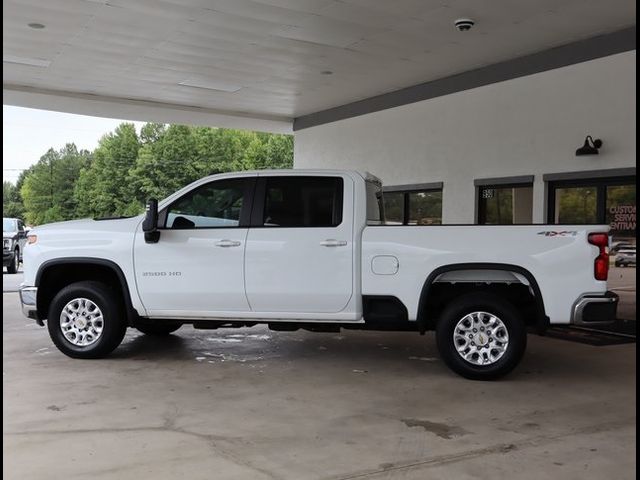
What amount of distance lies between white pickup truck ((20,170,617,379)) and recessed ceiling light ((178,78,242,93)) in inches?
293

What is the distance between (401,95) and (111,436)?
1117 cm

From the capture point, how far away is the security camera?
381 inches

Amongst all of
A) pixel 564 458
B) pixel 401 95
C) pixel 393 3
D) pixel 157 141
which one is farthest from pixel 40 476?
pixel 157 141

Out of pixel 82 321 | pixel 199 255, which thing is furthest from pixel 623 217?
pixel 82 321

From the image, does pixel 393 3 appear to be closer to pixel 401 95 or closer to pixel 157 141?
pixel 401 95

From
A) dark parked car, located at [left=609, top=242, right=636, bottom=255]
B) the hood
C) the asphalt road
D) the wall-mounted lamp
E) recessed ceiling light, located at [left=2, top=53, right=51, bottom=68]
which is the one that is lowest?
the asphalt road

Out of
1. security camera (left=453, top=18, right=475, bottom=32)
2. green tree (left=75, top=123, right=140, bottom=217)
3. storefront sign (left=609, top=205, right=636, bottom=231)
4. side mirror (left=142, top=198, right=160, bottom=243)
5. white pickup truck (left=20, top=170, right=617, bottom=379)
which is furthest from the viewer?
green tree (left=75, top=123, right=140, bottom=217)

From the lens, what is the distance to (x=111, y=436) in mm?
4574

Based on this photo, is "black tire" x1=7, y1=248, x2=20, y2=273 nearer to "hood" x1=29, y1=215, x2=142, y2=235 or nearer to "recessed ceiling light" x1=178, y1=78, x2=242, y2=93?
"recessed ceiling light" x1=178, y1=78, x2=242, y2=93

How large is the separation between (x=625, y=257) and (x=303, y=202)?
5.86 metres

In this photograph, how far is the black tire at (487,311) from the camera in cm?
625

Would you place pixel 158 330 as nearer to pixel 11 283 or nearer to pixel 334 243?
pixel 334 243

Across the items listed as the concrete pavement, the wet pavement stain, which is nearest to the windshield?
the concrete pavement

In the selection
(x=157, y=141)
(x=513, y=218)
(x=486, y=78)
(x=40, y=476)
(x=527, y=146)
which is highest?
(x=157, y=141)
